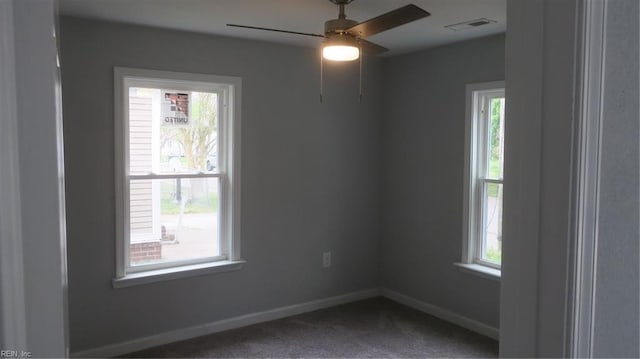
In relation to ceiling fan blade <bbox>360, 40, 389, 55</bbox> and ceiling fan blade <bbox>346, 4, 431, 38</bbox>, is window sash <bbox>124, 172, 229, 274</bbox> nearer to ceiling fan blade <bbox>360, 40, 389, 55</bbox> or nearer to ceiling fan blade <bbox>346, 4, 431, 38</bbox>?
ceiling fan blade <bbox>360, 40, 389, 55</bbox>

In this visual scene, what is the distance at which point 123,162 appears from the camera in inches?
139

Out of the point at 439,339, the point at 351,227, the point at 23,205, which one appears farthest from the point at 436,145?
the point at 23,205

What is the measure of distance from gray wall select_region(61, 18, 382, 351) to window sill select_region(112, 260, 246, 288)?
0.19 ft

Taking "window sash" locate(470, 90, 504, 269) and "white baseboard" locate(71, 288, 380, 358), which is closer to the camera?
"white baseboard" locate(71, 288, 380, 358)

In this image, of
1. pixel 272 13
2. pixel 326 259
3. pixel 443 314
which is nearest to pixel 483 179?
pixel 443 314

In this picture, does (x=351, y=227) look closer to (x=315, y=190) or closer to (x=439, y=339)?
(x=315, y=190)

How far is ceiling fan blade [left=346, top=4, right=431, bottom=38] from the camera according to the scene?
2266mm

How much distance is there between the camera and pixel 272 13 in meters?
3.15

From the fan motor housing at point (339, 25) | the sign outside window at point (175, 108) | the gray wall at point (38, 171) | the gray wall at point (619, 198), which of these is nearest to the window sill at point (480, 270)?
the fan motor housing at point (339, 25)

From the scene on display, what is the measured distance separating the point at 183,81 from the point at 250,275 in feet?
5.71

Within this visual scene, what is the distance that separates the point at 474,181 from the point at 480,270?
0.75 metres

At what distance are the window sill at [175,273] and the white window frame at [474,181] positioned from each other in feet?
6.49

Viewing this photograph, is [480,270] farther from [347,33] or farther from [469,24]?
[347,33]

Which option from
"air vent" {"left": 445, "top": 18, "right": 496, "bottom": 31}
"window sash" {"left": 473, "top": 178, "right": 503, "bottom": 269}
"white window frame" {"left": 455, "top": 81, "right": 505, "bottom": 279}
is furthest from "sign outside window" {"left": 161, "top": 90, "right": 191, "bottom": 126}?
"window sash" {"left": 473, "top": 178, "right": 503, "bottom": 269}
